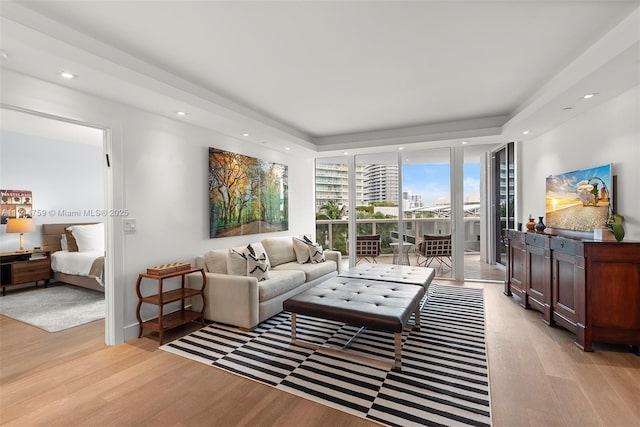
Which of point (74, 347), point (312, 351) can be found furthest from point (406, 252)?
point (74, 347)

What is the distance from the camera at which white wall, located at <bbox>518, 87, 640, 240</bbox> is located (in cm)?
280

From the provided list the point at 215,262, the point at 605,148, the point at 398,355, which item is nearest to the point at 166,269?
the point at 215,262

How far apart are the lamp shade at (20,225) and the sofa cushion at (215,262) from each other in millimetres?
3445

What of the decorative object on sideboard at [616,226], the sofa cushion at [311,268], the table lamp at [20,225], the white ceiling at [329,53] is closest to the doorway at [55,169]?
the table lamp at [20,225]

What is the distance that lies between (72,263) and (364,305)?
189 inches

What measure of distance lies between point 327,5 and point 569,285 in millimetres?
3270

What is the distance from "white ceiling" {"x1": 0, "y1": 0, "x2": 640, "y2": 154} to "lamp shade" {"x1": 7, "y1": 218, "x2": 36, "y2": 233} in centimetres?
358

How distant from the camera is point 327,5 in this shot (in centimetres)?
198

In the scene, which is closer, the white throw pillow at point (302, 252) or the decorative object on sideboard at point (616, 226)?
the decorative object on sideboard at point (616, 226)

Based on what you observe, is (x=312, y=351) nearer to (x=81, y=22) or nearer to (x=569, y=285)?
(x=569, y=285)

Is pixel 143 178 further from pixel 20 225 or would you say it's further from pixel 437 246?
pixel 437 246

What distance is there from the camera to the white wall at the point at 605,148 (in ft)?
9.20

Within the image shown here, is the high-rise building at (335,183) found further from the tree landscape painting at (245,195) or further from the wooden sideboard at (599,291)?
the wooden sideboard at (599,291)

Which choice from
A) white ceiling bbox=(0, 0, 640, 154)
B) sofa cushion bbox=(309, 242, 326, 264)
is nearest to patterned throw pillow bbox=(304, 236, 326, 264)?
sofa cushion bbox=(309, 242, 326, 264)
